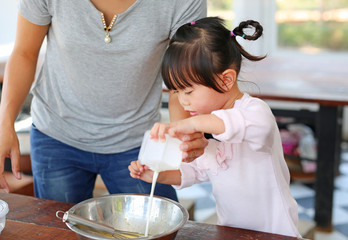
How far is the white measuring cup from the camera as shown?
105 cm

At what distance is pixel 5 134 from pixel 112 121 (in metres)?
0.33

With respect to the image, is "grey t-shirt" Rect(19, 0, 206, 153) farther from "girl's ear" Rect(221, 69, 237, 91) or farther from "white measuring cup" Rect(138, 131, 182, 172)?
"white measuring cup" Rect(138, 131, 182, 172)

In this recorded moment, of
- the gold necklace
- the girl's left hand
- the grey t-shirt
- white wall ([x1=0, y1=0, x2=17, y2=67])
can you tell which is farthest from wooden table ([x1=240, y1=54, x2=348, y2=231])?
white wall ([x1=0, y1=0, x2=17, y2=67])

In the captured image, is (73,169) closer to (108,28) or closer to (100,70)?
(100,70)

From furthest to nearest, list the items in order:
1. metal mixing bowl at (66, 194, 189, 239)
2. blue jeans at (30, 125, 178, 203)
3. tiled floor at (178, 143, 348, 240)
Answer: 1. tiled floor at (178, 143, 348, 240)
2. blue jeans at (30, 125, 178, 203)
3. metal mixing bowl at (66, 194, 189, 239)

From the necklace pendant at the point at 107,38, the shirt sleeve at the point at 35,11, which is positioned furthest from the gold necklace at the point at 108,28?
the shirt sleeve at the point at 35,11

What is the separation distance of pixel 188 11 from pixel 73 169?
613 mm

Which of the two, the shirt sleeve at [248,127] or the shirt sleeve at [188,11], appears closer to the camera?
the shirt sleeve at [248,127]

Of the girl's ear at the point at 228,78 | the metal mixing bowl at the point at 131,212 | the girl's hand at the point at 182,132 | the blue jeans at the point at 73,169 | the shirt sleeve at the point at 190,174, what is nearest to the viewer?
the girl's hand at the point at 182,132

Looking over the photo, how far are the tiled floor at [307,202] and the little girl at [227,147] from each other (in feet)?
5.22

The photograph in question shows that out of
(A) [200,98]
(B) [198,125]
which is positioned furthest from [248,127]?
(A) [200,98]

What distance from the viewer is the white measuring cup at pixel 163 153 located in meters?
1.05

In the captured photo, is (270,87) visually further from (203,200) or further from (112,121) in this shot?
(112,121)

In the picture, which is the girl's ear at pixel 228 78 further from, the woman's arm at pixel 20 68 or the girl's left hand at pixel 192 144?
the woman's arm at pixel 20 68
